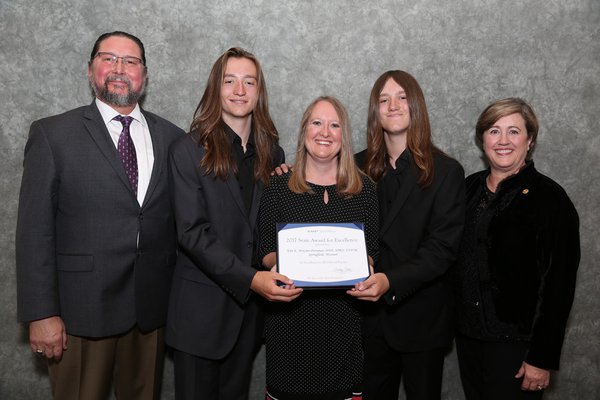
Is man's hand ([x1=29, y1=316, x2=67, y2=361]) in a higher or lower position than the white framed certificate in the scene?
lower

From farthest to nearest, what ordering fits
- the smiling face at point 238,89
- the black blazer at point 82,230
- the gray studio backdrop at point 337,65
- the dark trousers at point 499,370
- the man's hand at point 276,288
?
the gray studio backdrop at point 337,65, the smiling face at point 238,89, the dark trousers at point 499,370, the black blazer at point 82,230, the man's hand at point 276,288

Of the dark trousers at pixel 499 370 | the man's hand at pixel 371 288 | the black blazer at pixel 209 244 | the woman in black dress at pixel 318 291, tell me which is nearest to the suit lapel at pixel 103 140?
the black blazer at pixel 209 244

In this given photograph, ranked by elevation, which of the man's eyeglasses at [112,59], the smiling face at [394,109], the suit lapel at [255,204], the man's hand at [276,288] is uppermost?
the man's eyeglasses at [112,59]

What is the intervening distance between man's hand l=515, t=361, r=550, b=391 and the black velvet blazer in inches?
1.2

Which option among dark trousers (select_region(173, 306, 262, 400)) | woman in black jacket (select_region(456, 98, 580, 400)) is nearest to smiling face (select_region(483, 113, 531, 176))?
woman in black jacket (select_region(456, 98, 580, 400))

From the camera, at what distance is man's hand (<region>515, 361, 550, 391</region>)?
83.0 inches

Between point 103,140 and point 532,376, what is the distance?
2.13 meters

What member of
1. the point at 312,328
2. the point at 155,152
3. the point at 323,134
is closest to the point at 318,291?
the point at 312,328

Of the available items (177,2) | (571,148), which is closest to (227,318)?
(177,2)

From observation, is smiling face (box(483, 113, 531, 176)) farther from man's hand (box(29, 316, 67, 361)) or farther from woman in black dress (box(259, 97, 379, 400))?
man's hand (box(29, 316, 67, 361))

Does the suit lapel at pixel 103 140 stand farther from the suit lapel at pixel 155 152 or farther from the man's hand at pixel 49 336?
the man's hand at pixel 49 336

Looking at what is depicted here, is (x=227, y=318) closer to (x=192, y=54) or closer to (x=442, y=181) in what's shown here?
(x=442, y=181)

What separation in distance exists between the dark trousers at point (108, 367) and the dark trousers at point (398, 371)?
1.02 m

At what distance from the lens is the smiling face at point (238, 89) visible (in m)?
2.28
